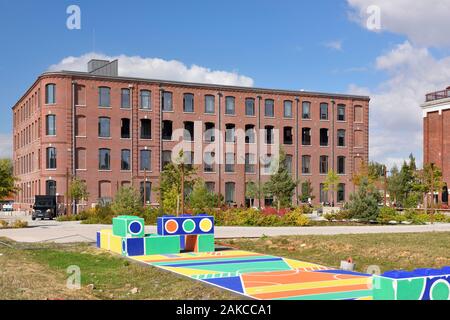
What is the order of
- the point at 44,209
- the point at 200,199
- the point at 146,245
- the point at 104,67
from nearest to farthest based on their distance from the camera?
the point at 146,245 → the point at 200,199 → the point at 44,209 → the point at 104,67

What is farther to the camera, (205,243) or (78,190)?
(78,190)

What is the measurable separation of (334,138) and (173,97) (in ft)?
65.6

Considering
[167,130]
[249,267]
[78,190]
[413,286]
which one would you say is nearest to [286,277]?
[249,267]

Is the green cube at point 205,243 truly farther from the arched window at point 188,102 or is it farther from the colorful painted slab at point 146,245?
the arched window at point 188,102

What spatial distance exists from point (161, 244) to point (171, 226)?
639mm

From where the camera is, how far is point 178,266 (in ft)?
47.0

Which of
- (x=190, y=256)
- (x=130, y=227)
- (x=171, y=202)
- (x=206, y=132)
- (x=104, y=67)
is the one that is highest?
(x=104, y=67)

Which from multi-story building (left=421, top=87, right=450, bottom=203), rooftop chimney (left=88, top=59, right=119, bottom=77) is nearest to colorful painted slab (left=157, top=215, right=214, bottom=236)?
rooftop chimney (left=88, top=59, right=119, bottom=77)

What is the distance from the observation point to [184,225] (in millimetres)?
17844

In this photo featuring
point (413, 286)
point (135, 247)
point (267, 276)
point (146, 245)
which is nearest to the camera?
point (413, 286)

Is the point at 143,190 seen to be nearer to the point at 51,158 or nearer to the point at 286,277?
the point at 51,158
